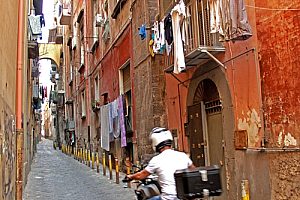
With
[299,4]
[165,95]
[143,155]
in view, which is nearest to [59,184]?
[143,155]

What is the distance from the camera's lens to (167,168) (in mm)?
5121

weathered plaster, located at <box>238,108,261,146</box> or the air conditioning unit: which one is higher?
the air conditioning unit

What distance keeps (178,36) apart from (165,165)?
6299mm

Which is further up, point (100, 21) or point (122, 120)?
point (100, 21)

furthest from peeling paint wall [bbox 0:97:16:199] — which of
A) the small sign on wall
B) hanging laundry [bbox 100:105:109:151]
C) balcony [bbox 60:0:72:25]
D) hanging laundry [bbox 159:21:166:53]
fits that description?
balcony [bbox 60:0:72:25]

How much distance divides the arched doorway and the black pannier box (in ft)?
18.9

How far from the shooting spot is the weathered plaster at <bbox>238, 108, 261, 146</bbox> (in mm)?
8572

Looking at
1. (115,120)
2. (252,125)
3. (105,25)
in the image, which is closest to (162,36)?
(252,125)

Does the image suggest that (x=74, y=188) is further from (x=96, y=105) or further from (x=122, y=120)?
(x=96, y=105)

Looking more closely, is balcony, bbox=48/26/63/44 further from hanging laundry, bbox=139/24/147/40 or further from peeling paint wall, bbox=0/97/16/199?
peeling paint wall, bbox=0/97/16/199

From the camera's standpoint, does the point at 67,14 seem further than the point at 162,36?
Yes

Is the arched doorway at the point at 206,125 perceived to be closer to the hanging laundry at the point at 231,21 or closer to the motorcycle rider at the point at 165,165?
the hanging laundry at the point at 231,21

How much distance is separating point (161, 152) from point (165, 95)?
912cm

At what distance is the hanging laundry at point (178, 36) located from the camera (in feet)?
35.0
